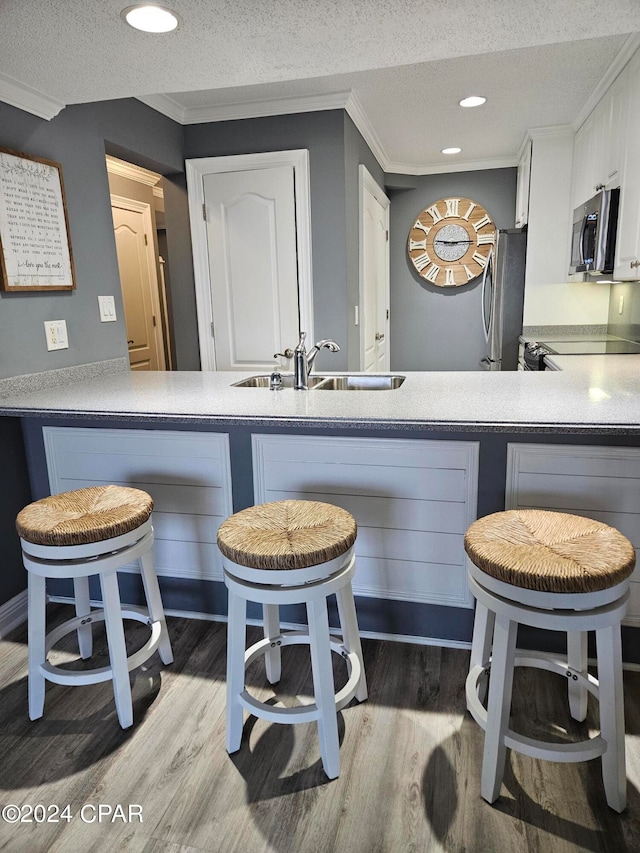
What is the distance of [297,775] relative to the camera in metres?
1.42

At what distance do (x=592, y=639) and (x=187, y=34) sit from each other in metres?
2.22

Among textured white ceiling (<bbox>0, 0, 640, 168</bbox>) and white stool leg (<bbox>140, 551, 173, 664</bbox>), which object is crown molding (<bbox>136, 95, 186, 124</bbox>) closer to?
textured white ceiling (<bbox>0, 0, 640, 168</bbox>)

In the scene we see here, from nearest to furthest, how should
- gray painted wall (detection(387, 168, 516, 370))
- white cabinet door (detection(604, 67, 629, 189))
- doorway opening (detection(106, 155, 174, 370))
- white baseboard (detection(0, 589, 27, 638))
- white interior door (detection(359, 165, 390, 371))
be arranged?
white baseboard (detection(0, 589, 27, 638)) → white cabinet door (detection(604, 67, 629, 189)) → white interior door (detection(359, 165, 390, 371)) → doorway opening (detection(106, 155, 174, 370)) → gray painted wall (detection(387, 168, 516, 370))

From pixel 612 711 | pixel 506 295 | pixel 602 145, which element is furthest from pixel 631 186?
pixel 612 711

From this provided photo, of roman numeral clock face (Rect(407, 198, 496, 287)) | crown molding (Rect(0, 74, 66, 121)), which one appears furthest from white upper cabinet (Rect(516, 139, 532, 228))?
crown molding (Rect(0, 74, 66, 121))

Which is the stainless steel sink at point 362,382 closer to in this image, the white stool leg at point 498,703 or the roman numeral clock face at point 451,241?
the white stool leg at point 498,703

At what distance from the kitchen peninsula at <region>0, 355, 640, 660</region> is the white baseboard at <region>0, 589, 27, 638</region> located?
409 mm

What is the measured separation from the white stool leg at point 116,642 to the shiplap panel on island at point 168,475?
1.68 ft

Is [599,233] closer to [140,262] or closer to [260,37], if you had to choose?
[260,37]

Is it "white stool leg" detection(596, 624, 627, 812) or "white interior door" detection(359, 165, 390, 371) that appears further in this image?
"white interior door" detection(359, 165, 390, 371)

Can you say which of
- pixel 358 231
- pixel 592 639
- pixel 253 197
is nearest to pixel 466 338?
pixel 358 231

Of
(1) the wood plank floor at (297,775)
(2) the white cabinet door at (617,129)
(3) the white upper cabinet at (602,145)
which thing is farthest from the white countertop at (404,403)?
(3) the white upper cabinet at (602,145)

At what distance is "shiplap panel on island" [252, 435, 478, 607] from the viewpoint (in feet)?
5.82

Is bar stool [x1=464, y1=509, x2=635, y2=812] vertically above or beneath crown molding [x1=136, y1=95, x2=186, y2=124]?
beneath
